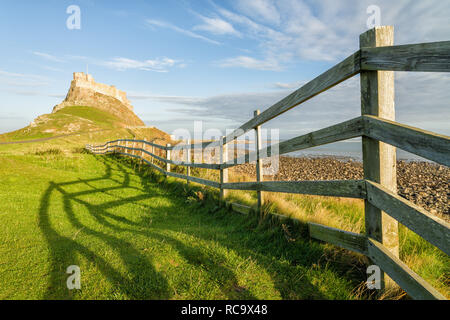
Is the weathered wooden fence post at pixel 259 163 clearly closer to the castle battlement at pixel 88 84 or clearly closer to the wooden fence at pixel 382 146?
the wooden fence at pixel 382 146

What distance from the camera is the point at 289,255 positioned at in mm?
2916

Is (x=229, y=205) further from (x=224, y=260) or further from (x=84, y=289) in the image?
(x=84, y=289)

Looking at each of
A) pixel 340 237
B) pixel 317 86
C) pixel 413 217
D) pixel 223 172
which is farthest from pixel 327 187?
pixel 223 172

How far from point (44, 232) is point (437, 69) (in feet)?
17.2

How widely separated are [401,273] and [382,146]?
1.05 metres

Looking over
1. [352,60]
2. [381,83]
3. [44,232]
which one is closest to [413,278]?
[381,83]

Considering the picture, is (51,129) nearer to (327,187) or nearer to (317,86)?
(317,86)

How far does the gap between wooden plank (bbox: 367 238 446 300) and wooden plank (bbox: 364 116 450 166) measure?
→ 834 mm

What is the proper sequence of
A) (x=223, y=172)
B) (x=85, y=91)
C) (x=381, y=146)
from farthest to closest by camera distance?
(x=85, y=91)
(x=223, y=172)
(x=381, y=146)

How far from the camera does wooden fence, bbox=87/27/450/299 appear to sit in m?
1.58

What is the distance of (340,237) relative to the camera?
263cm

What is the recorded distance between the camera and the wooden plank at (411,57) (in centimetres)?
152

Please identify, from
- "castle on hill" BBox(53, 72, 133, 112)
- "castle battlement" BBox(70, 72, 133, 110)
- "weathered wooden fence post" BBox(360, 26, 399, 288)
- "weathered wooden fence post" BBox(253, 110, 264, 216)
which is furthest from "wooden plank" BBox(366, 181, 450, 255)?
"castle battlement" BBox(70, 72, 133, 110)

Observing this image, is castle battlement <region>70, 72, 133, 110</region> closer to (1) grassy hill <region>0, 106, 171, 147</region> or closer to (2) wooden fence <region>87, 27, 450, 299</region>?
(1) grassy hill <region>0, 106, 171, 147</region>
